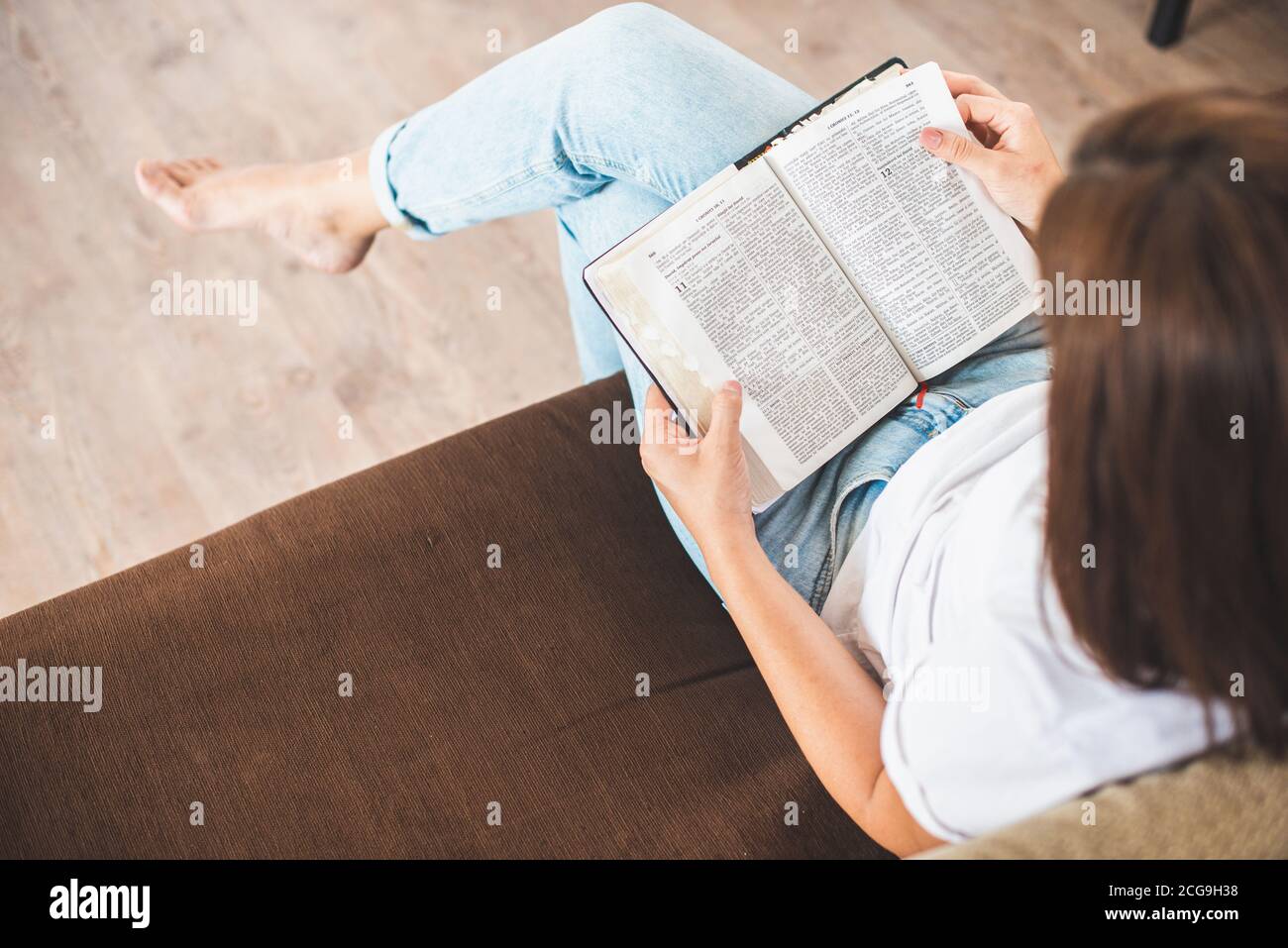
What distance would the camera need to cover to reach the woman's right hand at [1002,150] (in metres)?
0.83

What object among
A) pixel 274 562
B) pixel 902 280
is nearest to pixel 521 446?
pixel 274 562

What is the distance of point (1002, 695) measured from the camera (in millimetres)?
578

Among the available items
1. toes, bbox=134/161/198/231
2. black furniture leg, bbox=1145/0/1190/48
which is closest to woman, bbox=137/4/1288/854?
toes, bbox=134/161/198/231

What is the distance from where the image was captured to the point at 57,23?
1657 mm

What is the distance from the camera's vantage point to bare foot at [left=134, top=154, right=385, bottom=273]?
1108mm

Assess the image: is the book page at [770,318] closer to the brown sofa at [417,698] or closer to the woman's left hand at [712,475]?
the woman's left hand at [712,475]

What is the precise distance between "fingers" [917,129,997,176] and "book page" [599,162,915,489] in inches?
4.7

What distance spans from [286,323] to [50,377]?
305 millimetres

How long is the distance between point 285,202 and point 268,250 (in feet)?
1.05

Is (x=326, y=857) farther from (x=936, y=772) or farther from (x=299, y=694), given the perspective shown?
(x=936, y=772)

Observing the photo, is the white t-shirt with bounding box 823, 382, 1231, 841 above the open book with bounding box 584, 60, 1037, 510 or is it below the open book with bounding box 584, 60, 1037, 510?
below
